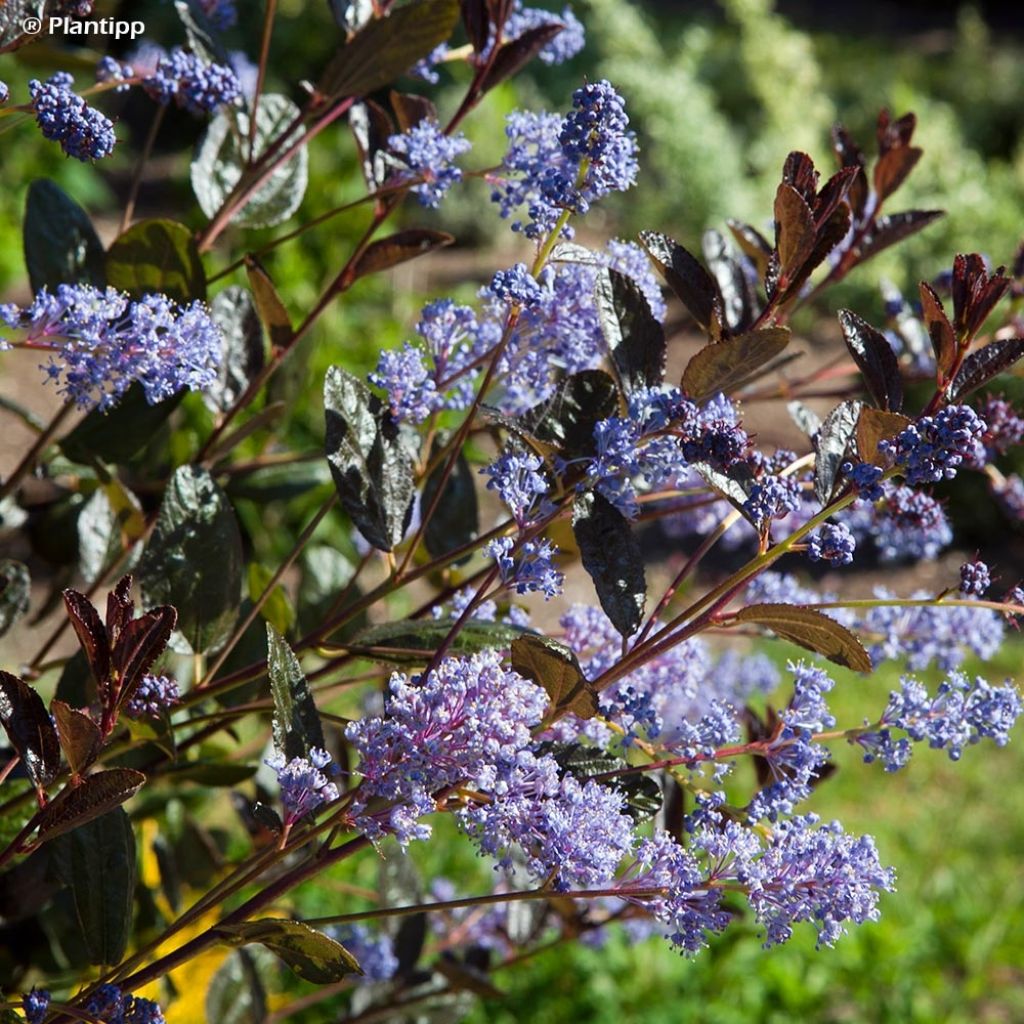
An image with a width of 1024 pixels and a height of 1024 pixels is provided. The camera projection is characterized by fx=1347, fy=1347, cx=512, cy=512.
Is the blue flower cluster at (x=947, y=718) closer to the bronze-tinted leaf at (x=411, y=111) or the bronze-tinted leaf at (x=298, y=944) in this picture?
the bronze-tinted leaf at (x=298, y=944)

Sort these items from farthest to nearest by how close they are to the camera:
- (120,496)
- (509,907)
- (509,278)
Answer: (509,907), (120,496), (509,278)

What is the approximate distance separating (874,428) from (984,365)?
0.33ft

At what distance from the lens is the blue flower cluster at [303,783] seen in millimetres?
904

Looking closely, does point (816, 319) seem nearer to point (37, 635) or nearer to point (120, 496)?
point (37, 635)

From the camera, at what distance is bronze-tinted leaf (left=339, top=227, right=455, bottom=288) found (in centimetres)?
129

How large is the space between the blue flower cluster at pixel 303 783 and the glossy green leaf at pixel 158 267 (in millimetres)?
545

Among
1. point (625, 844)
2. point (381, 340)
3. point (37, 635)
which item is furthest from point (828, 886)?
point (381, 340)

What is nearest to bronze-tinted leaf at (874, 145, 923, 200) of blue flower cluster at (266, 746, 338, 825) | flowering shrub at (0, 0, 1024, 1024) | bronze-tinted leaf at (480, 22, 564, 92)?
flowering shrub at (0, 0, 1024, 1024)

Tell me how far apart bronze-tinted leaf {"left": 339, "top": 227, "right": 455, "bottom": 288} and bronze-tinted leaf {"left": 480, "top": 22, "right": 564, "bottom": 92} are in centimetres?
15

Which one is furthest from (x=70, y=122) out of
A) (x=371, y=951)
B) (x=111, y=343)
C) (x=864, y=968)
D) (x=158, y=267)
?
(x=864, y=968)

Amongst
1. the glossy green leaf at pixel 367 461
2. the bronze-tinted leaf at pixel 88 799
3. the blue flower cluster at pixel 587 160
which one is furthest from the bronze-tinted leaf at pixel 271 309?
the bronze-tinted leaf at pixel 88 799

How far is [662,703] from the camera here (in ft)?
4.23

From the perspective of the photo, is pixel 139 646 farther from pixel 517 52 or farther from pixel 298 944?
pixel 517 52

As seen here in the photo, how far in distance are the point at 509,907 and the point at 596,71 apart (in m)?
9.18
